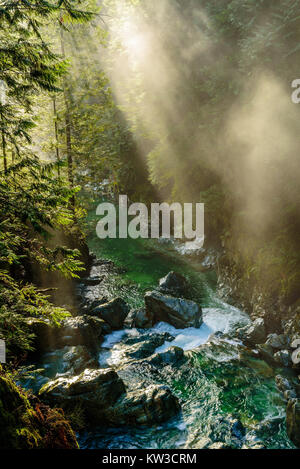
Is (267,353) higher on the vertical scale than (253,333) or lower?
lower

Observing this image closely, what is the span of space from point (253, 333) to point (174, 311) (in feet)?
9.23

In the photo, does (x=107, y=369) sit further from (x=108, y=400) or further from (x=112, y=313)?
(x=112, y=313)

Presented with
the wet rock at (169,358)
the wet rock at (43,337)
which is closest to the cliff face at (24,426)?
the wet rock at (43,337)

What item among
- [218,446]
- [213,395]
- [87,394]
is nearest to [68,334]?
[87,394]

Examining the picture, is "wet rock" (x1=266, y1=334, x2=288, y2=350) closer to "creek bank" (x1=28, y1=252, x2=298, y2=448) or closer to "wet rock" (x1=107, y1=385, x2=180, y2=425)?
"creek bank" (x1=28, y1=252, x2=298, y2=448)

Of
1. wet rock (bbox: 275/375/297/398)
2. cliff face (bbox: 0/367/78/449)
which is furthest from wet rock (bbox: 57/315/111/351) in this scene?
wet rock (bbox: 275/375/297/398)

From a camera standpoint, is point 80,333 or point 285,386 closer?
point 285,386

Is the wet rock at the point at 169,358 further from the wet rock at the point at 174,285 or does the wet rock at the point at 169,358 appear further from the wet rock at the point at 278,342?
the wet rock at the point at 174,285

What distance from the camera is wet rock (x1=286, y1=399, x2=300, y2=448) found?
17.3 ft

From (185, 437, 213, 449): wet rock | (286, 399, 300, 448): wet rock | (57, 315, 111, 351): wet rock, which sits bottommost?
(185, 437, 213, 449): wet rock

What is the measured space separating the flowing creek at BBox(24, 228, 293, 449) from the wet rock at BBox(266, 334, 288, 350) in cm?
81

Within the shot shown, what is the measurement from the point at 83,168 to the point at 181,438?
11534 millimetres

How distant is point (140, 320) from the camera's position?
10000 millimetres

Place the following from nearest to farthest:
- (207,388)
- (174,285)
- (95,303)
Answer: (207,388)
(95,303)
(174,285)
